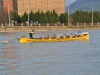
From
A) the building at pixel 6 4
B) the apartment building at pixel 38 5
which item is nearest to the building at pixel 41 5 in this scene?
the apartment building at pixel 38 5

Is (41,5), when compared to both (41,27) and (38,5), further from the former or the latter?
(41,27)

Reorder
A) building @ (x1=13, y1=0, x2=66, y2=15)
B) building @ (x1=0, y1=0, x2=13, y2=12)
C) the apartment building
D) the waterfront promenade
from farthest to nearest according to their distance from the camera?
building @ (x1=0, y1=0, x2=13, y2=12) < building @ (x1=13, y1=0, x2=66, y2=15) < the apartment building < the waterfront promenade

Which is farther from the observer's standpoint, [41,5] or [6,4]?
[6,4]

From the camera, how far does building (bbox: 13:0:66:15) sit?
→ 17950 centimetres

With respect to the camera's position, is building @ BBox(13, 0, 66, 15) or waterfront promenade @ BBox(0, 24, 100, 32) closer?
waterfront promenade @ BBox(0, 24, 100, 32)

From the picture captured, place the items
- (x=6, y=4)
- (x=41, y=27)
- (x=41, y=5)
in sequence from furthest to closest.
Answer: (x=6, y=4)
(x=41, y=5)
(x=41, y=27)

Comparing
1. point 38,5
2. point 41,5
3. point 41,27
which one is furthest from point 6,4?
point 41,27

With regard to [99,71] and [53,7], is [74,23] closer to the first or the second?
[53,7]

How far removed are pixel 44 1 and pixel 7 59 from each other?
5355 inches

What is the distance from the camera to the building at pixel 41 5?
180 metres

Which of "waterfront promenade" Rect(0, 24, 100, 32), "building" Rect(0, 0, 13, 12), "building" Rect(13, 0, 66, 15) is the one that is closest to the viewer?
"waterfront promenade" Rect(0, 24, 100, 32)

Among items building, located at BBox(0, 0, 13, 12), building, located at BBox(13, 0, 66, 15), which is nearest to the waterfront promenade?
building, located at BBox(13, 0, 66, 15)

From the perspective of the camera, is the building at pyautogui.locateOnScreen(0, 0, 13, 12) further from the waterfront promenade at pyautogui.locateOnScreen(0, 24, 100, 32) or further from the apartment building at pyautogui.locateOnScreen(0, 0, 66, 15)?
the waterfront promenade at pyautogui.locateOnScreen(0, 24, 100, 32)

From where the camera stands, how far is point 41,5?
181500 mm
